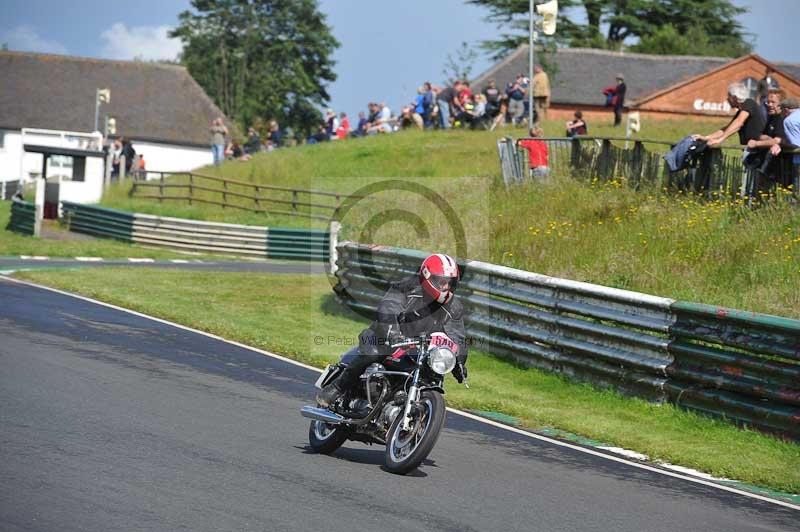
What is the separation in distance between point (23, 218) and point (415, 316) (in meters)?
27.3

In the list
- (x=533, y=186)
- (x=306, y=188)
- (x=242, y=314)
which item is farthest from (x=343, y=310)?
(x=306, y=188)

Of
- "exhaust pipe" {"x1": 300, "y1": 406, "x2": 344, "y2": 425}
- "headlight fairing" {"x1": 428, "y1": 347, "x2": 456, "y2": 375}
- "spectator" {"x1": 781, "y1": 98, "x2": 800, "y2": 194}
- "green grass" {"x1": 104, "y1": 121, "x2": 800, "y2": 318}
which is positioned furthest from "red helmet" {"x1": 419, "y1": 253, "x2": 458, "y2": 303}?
"spectator" {"x1": 781, "y1": 98, "x2": 800, "y2": 194}

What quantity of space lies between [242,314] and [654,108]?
182 feet

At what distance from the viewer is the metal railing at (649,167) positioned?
16.9m

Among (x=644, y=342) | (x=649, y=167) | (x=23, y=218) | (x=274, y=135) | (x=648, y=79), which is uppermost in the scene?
(x=648, y=79)

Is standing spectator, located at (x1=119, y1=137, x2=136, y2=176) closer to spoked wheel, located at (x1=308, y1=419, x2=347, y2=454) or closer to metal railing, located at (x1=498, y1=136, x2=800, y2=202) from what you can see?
metal railing, located at (x1=498, y1=136, x2=800, y2=202)

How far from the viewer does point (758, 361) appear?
11492 mm

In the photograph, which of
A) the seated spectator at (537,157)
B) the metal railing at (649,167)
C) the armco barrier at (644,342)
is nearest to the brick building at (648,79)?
the seated spectator at (537,157)

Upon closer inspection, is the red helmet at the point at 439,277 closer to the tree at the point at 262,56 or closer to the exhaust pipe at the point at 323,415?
the exhaust pipe at the point at 323,415

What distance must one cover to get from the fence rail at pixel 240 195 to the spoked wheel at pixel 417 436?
29129 mm

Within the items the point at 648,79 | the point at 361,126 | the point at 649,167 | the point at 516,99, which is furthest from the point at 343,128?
the point at 648,79

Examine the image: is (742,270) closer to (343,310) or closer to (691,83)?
(343,310)

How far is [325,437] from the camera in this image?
30.5ft

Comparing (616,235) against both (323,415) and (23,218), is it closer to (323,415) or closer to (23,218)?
(323,415)
